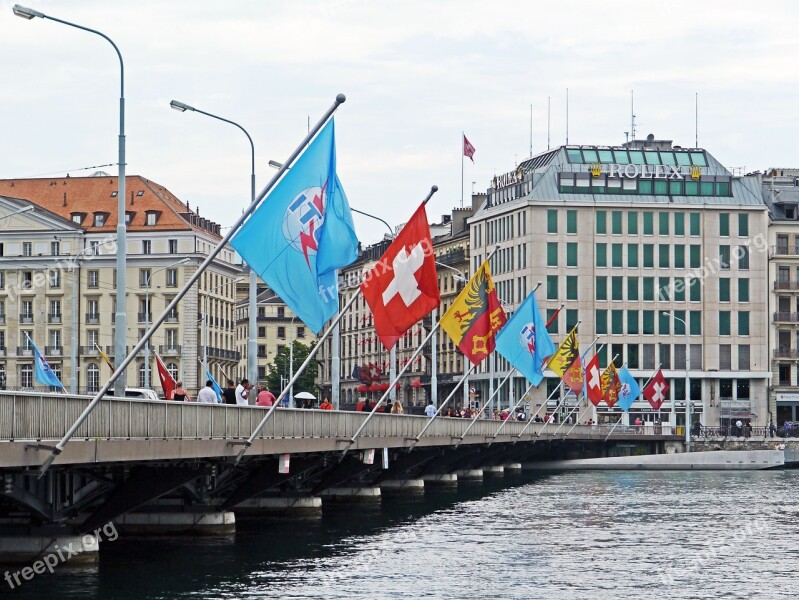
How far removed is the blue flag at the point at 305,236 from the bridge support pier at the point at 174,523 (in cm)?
1725

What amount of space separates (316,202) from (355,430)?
2148cm

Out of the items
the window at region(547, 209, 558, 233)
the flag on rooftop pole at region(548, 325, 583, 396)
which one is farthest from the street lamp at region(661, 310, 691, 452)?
the flag on rooftop pole at region(548, 325, 583, 396)

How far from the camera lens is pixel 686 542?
184 feet

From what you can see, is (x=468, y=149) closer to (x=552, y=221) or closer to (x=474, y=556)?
(x=552, y=221)

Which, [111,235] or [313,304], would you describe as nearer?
[313,304]

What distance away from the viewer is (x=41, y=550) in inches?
1690

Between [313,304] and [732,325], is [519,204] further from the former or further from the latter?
[313,304]

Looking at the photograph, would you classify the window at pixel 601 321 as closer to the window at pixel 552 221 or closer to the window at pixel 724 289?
the window at pixel 552 221

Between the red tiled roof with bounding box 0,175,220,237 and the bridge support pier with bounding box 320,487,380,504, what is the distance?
295 feet

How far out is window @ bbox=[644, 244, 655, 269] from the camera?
535ft

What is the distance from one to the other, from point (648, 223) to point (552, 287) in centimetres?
1023

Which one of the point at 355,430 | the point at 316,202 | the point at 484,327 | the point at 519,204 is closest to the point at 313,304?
the point at 316,202

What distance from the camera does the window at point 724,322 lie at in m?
163

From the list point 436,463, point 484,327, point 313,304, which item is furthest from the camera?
point 436,463
